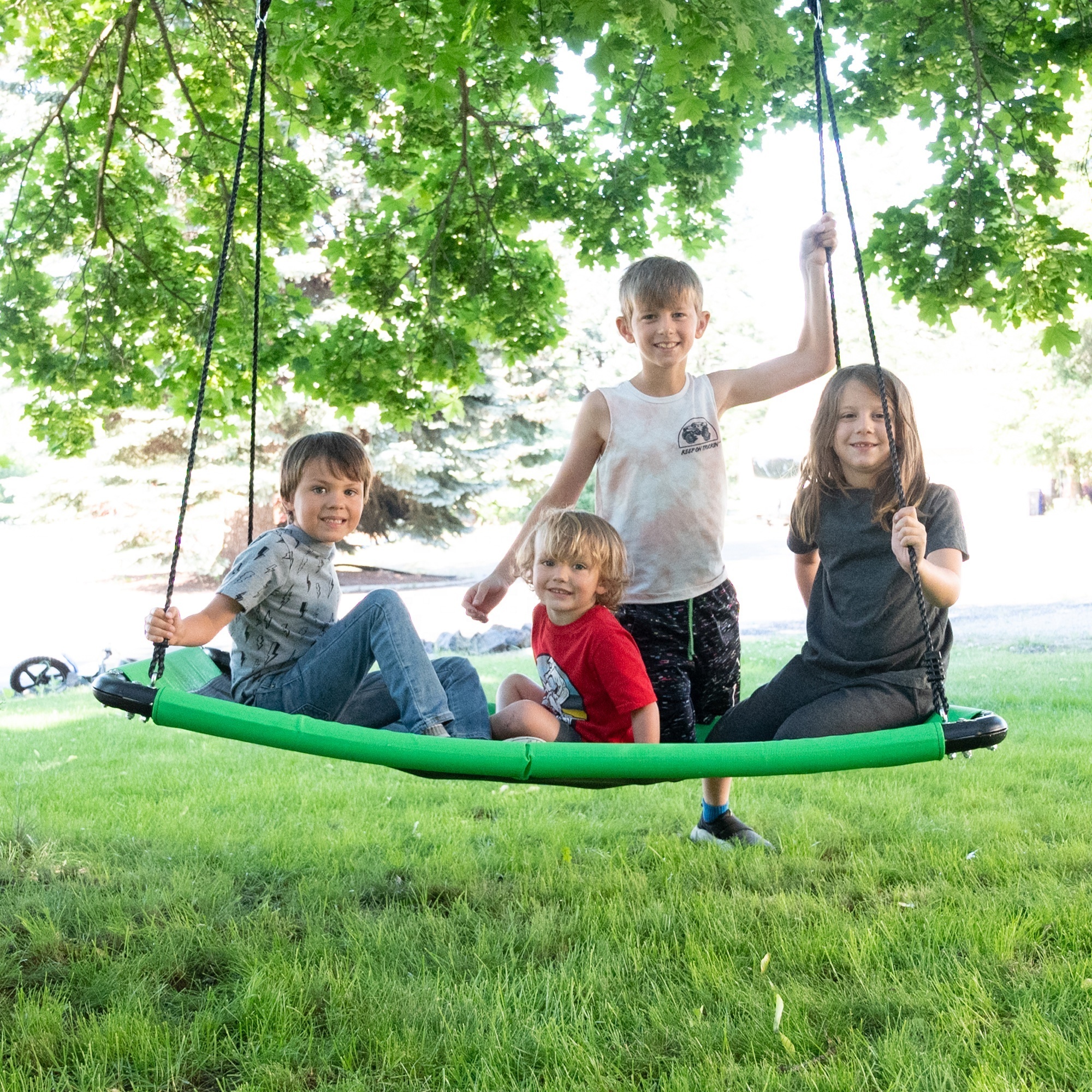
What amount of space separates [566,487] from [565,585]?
479 millimetres

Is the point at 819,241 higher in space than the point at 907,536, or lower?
higher

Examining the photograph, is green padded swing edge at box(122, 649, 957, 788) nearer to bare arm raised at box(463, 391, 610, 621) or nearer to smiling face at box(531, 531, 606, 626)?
smiling face at box(531, 531, 606, 626)

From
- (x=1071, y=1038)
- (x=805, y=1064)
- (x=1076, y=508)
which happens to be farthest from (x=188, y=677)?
(x=1076, y=508)

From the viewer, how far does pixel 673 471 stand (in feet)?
9.11

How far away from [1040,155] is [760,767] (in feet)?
8.94

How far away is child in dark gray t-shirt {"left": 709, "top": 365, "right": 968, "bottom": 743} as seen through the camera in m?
2.51

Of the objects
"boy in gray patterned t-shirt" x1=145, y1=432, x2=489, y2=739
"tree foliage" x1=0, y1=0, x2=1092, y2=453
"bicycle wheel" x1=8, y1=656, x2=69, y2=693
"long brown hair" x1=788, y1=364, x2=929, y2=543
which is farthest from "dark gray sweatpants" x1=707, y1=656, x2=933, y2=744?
"bicycle wheel" x1=8, y1=656, x2=69, y2=693

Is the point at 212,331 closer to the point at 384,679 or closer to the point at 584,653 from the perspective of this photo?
the point at 384,679

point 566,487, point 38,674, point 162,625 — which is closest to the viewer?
point 162,625

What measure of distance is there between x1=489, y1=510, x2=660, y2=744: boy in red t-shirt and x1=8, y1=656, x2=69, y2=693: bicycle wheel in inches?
268

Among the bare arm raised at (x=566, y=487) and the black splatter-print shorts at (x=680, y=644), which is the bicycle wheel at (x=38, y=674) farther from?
the black splatter-print shorts at (x=680, y=644)

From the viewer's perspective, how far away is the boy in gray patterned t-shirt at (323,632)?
99.3 inches

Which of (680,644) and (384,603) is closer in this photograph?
(384,603)

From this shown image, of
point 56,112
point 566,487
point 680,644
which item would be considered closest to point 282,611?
point 566,487
